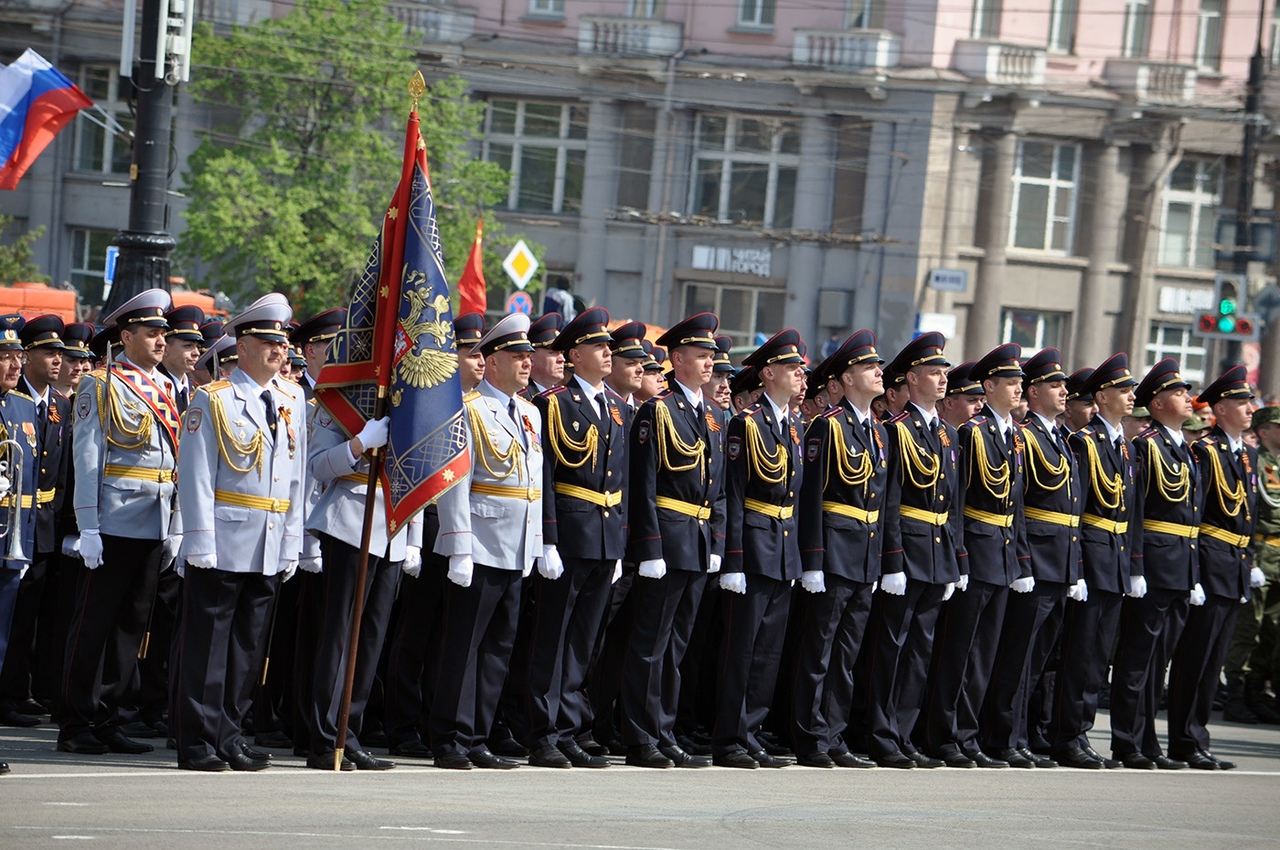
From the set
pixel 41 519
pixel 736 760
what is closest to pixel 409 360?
pixel 41 519

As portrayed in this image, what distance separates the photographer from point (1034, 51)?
122ft

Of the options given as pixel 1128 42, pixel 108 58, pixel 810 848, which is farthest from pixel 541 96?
pixel 810 848

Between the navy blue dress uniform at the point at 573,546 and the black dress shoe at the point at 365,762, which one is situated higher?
the navy blue dress uniform at the point at 573,546

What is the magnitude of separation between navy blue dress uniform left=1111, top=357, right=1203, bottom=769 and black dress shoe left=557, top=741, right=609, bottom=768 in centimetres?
301

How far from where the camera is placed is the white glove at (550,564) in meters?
9.02

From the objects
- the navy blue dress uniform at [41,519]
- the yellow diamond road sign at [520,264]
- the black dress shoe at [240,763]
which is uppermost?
the yellow diamond road sign at [520,264]

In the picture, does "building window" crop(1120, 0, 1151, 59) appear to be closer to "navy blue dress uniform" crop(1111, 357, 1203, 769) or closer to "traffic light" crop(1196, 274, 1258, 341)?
"traffic light" crop(1196, 274, 1258, 341)

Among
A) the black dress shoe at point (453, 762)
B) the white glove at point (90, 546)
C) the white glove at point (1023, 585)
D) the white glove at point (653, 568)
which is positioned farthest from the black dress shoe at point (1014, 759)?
the white glove at point (90, 546)

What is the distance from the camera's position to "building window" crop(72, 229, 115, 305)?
1503 inches

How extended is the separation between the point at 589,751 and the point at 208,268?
28.0m

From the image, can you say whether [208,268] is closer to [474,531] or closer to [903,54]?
[903,54]

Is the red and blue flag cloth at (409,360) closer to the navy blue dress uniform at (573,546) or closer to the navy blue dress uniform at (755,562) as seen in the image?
the navy blue dress uniform at (573,546)

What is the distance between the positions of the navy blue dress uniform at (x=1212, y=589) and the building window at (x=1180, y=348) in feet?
95.8

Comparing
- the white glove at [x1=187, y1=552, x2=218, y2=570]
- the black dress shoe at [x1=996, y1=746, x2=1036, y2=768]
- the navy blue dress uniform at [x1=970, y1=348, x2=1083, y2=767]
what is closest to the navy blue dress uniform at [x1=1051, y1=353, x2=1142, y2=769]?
the navy blue dress uniform at [x1=970, y1=348, x2=1083, y2=767]
